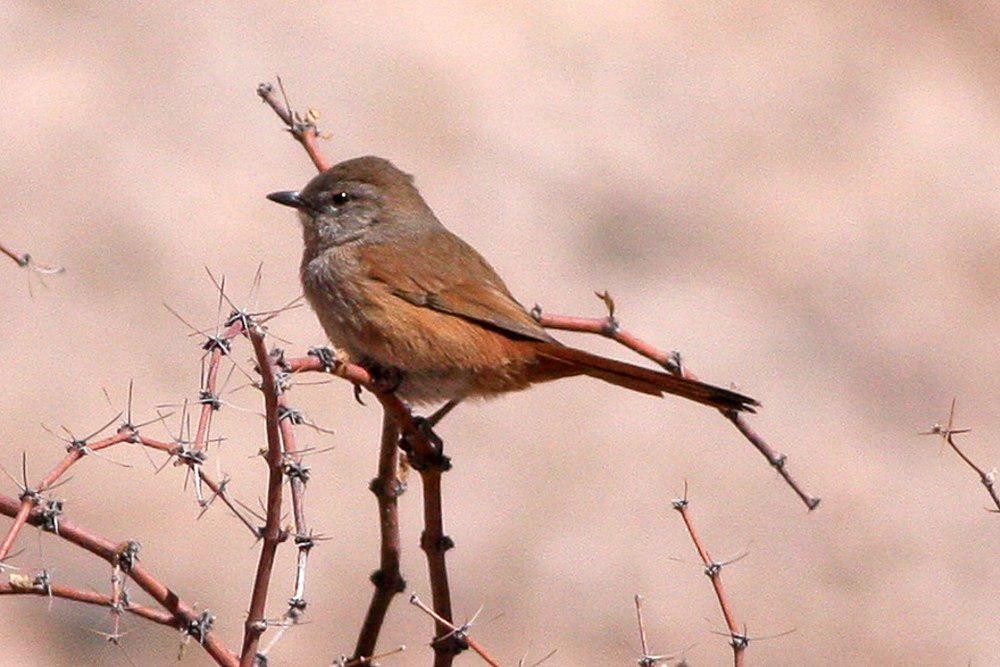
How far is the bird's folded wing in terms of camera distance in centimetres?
502

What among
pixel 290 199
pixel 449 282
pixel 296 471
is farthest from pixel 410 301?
pixel 296 471

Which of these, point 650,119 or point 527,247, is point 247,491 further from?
point 650,119

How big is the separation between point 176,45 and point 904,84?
4.79 metres

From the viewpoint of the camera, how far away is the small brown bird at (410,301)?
489 centimetres

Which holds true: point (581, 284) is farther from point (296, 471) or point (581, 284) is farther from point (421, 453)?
point (296, 471)

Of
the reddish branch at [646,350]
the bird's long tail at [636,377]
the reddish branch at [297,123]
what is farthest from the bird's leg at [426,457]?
the reddish branch at [297,123]

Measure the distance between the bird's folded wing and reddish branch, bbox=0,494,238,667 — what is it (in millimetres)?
2064

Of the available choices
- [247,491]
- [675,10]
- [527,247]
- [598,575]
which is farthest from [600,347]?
[675,10]

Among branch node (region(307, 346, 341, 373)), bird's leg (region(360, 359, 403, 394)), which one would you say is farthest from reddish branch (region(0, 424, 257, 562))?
bird's leg (region(360, 359, 403, 394))

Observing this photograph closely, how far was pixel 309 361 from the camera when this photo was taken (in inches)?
130

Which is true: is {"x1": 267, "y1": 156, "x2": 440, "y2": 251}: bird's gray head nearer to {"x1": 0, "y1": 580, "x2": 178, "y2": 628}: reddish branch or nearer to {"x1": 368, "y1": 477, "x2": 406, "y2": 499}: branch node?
{"x1": 368, "y1": 477, "x2": 406, "y2": 499}: branch node

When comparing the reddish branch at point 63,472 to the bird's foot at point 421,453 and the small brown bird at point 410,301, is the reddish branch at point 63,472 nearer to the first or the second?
the bird's foot at point 421,453

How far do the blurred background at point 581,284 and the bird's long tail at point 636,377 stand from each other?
10.8 ft

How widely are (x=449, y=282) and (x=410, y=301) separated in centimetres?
16
